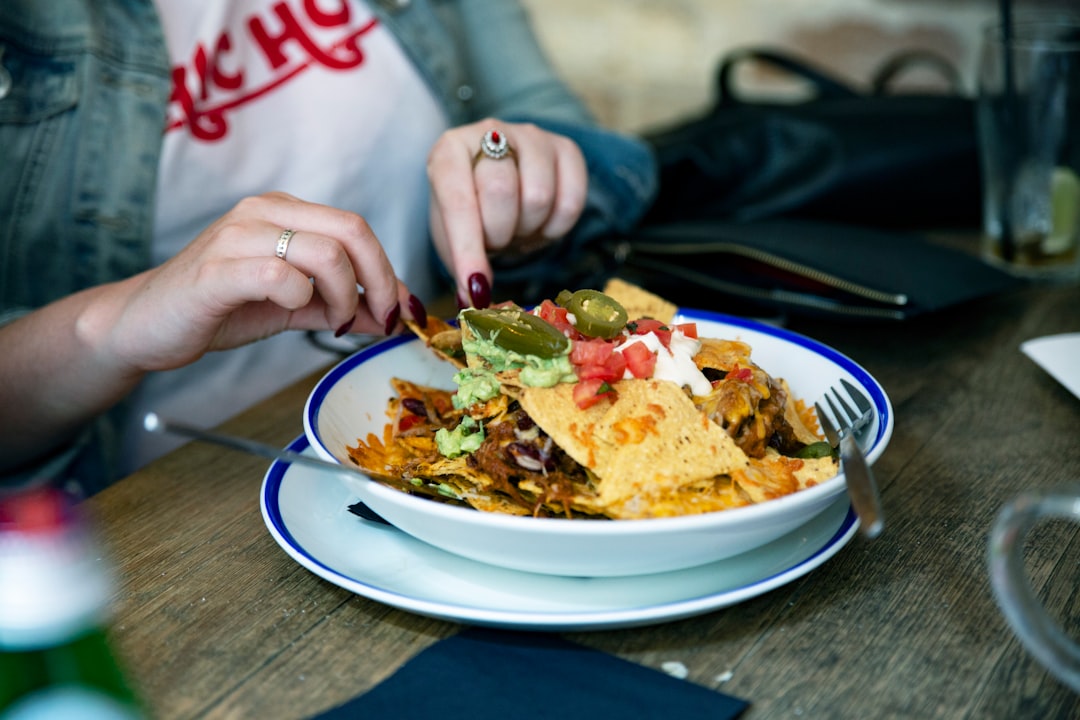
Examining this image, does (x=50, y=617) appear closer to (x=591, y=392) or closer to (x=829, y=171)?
(x=591, y=392)

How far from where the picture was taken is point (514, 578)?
75 centimetres

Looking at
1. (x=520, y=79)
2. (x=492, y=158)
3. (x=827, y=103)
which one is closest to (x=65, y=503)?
(x=492, y=158)

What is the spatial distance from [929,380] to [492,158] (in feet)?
2.09

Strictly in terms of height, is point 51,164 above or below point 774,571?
above

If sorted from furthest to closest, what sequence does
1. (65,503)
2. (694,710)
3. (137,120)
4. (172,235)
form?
(172,235)
(137,120)
(694,710)
(65,503)

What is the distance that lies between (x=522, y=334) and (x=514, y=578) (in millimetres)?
211

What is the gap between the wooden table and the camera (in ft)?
2.15

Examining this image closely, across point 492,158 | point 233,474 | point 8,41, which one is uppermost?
point 8,41

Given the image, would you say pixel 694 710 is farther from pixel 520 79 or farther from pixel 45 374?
pixel 520 79

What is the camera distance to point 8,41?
1214 mm

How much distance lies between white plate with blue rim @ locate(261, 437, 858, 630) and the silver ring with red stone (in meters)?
0.57

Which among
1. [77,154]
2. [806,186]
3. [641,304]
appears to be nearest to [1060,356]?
[641,304]

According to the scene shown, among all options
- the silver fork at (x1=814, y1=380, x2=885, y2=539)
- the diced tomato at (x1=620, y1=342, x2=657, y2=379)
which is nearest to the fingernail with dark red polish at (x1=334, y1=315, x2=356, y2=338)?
the diced tomato at (x1=620, y1=342, x2=657, y2=379)

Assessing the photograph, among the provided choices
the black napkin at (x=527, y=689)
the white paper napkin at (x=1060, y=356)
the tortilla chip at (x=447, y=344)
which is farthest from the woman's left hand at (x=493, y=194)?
the white paper napkin at (x=1060, y=356)
